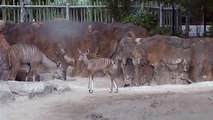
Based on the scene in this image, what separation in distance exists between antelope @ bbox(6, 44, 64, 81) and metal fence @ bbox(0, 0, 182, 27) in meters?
3.45

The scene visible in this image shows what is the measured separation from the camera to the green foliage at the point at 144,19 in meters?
14.8

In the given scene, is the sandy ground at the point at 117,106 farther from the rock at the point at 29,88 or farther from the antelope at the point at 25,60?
the antelope at the point at 25,60

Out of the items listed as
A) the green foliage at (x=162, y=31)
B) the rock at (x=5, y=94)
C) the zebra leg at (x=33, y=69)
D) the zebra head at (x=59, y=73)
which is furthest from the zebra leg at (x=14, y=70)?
the green foliage at (x=162, y=31)

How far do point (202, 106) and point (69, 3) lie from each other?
9.02 metres

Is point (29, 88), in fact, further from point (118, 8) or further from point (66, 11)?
point (66, 11)

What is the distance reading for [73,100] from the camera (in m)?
7.55

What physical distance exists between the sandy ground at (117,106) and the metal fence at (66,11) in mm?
6779

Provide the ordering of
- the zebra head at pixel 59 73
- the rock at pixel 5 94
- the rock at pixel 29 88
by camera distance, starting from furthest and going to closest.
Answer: the zebra head at pixel 59 73, the rock at pixel 29 88, the rock at pixel 5 94

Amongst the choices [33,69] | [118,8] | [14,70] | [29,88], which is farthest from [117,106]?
[118,8]

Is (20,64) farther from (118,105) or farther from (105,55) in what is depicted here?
(118,105)

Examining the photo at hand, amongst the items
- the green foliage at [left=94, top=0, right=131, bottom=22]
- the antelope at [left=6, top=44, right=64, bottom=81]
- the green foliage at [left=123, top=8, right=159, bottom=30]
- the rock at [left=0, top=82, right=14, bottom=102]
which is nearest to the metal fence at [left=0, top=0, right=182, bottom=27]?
the green foliage at [left=123, top=8, right=159, bottom=30]

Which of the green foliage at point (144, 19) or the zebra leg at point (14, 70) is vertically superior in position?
the green foliage at point (144, 19)

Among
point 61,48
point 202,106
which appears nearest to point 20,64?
point 61,48

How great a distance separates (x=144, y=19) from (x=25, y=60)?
5.10 metres
